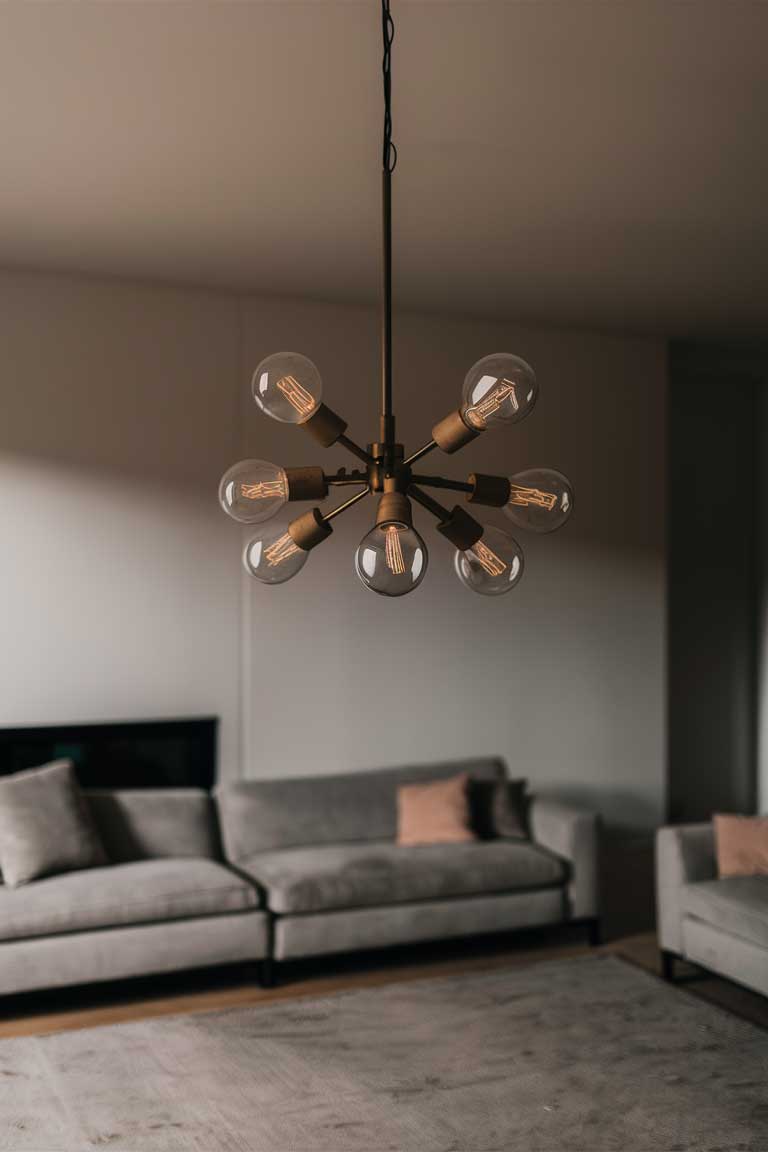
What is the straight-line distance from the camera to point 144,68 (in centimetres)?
313

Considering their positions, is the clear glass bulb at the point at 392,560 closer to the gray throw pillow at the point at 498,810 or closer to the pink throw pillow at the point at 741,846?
the pink throw pillow at the point at 741,846

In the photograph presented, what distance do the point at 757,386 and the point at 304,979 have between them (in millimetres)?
4852

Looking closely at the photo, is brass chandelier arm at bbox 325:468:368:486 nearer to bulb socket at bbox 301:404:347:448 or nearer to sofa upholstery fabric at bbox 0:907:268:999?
bulb socket at bbox 301:404:347:448

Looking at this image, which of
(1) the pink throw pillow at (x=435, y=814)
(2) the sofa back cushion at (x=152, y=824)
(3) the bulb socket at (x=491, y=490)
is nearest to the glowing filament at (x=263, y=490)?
(3) the bulb socket at (x=491, y=490)

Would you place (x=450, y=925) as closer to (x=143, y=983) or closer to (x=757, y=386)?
(x=143, y=983)

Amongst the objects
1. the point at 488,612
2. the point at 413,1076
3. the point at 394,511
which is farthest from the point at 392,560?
Answer: the point at 488,612

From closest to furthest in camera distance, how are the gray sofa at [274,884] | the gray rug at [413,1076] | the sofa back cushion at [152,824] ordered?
the gray rug at [413,1076], the gray sofa at [274,884], the sofa back cushion at [152,824]

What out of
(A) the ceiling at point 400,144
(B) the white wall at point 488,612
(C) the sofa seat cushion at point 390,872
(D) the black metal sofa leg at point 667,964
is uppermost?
(A) the ceiling at point 400,144

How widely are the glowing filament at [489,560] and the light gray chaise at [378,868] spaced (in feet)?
8.16

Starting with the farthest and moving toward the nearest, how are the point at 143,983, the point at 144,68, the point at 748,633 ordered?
the point at 748,633
the point at 143,983
the point at 144,68

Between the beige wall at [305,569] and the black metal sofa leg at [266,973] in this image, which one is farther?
the beige wall at [305,569]

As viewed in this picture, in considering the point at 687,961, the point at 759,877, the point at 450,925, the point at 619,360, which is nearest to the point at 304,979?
the point at 450,925

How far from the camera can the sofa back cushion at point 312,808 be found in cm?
504

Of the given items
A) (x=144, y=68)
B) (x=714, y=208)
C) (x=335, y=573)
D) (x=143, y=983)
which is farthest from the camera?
(x=335, y=573)
